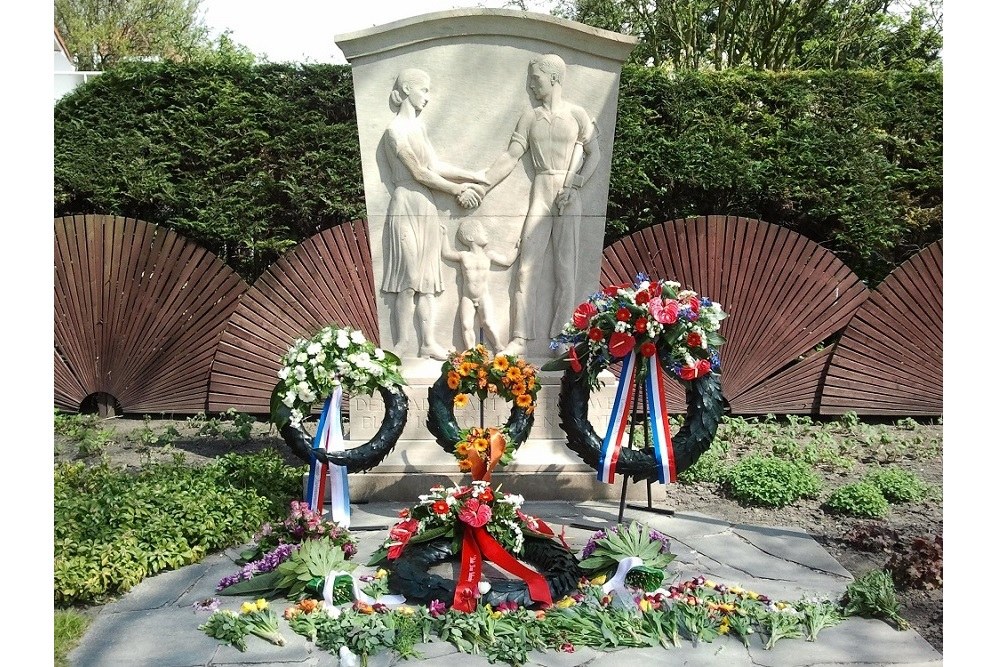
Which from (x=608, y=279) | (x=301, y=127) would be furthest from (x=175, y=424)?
(x=608, y=279)

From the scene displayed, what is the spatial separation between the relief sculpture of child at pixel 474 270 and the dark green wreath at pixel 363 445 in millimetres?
787

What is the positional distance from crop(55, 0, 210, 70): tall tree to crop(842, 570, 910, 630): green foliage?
19.0 metres

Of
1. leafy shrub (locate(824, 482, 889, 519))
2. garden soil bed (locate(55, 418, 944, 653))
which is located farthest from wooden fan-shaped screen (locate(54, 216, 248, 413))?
leafy shrub (locate(824, 482, 889, 519))

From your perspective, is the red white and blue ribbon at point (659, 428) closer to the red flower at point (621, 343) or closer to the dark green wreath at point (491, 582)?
the red flower at point (621, 343)

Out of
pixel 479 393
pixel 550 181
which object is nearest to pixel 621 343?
pixel 479 393

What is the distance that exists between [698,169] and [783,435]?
2.28 m

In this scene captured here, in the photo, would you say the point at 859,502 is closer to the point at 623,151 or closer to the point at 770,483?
the point at 770,483

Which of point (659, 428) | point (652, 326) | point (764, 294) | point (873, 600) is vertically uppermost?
point (764, 294)

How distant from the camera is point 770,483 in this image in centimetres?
515

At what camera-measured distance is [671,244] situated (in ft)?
23.2

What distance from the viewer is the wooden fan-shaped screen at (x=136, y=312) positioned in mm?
6914

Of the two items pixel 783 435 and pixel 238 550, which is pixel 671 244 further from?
pixel 238 550

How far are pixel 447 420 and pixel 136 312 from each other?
3.46 metres

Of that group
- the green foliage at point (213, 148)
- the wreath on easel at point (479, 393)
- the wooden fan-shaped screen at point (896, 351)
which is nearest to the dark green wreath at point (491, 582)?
the wreath on easel at point (479, 393)
